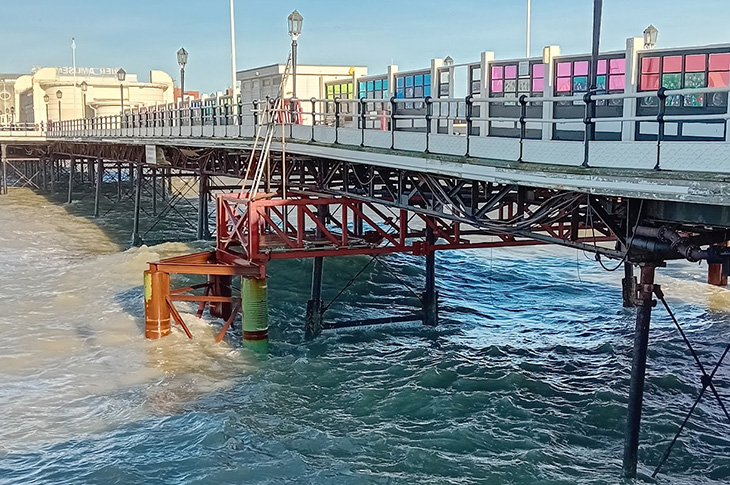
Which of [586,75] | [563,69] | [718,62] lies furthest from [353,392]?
[718,62]

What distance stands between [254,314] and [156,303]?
2.20 metres

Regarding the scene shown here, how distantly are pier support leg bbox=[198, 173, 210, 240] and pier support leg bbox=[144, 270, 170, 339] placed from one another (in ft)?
41.2

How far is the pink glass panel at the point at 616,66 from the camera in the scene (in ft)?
51.4

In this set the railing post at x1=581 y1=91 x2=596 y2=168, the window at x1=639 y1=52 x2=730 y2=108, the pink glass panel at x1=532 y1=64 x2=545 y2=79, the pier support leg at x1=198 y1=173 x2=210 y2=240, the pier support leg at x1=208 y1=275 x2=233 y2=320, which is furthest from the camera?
the pier support leg at x1=198 y1=173 x2=210 y2=240

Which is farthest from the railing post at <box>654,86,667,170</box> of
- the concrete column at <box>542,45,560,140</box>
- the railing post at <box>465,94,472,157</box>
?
the concrete column at <box>542,45,560,140</box>

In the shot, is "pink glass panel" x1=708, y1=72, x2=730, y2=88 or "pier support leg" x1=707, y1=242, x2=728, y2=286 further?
"pier support leg" x1=707, y1=242, x2=728, y2=286

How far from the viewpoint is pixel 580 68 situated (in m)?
15.9

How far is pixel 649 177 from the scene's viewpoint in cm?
920

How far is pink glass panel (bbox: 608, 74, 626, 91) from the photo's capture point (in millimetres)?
15781

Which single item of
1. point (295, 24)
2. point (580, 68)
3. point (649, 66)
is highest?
point (295, 24)

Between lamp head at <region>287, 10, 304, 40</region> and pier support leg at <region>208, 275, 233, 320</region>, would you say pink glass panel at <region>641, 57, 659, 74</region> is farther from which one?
pier support leg at <region>208, 275, 233, 320</region>

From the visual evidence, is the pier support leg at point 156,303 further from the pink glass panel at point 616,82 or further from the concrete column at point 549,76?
the pink glass panel at point 616,82

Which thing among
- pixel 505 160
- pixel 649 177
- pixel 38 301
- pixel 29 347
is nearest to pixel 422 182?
pixel 505 160

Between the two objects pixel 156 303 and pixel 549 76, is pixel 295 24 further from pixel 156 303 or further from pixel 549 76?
pixel 156 303
